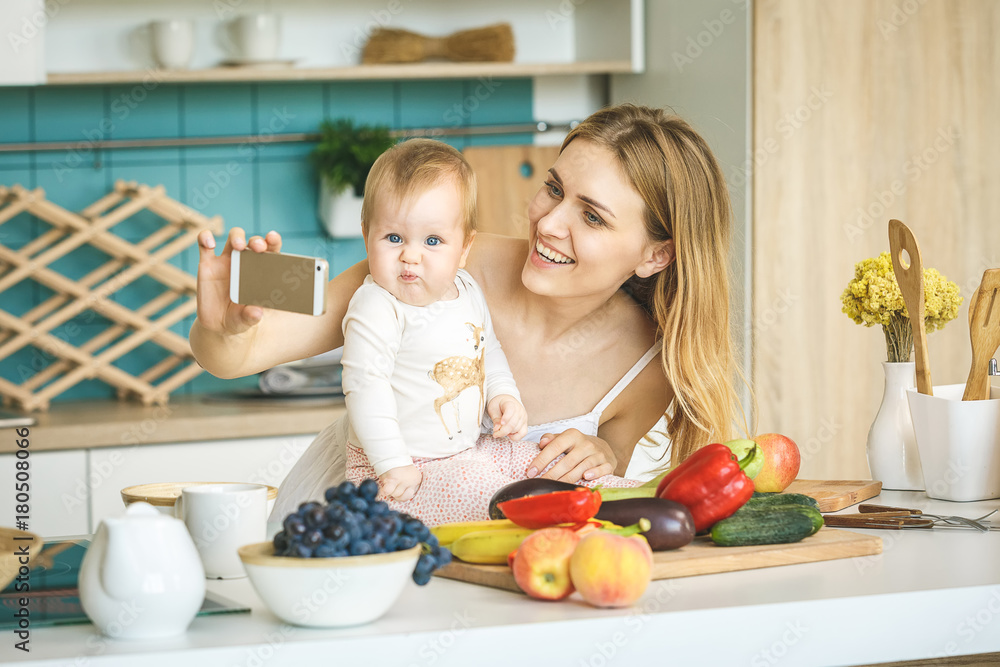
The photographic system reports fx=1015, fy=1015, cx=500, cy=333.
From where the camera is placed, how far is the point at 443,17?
2.76 metres

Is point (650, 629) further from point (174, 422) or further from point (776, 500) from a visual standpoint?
point (174, 422)

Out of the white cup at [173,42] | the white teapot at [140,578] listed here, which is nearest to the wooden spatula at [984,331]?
the white teapot at [140,578]

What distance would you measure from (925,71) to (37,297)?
7.33 ft

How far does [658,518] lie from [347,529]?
1.04ft

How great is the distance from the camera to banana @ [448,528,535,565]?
95cm

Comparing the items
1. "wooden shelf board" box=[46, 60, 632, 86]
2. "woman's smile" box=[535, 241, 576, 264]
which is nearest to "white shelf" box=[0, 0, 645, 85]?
"wooden shelf board" box=[46, 60, 632, 86]

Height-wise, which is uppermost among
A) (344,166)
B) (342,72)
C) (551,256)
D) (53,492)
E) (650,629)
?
(342,72)

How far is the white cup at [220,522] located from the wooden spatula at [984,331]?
0.95 meters

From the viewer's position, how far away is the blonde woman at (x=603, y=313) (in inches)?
54.4

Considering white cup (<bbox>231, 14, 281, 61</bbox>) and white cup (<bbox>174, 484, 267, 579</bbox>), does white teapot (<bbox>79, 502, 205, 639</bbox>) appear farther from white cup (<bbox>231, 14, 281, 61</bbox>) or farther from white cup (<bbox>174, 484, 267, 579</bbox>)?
white cup (<bbox>231, 14, 281, 61</bbox>)

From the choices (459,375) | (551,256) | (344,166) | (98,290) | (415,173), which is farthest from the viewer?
(344,166)

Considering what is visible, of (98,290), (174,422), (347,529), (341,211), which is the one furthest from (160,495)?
(341,211)

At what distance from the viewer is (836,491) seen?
1.38 m

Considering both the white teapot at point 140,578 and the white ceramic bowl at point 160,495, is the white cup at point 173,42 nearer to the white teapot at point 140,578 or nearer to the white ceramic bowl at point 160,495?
the white ceramic bowl at point 160,495
